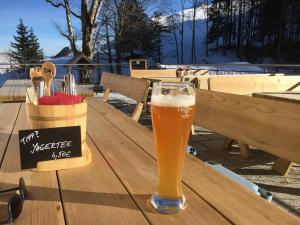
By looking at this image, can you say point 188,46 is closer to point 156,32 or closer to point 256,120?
point 156,32

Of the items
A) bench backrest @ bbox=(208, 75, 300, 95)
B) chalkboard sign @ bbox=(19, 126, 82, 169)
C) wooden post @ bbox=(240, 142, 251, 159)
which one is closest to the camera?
chalkboard sign @ bbox=(19, 126, 82, 169)

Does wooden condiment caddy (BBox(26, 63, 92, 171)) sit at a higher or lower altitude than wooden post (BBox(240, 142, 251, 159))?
higher

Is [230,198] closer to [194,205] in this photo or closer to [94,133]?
[194,205]

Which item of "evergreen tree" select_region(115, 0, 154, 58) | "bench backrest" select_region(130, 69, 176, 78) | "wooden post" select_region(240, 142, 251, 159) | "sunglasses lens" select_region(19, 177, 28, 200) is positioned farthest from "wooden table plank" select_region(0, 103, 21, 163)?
"evergreen tree" select_region(115, 0, 154, 58)

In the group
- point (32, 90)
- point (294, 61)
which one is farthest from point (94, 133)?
point (294, 61)

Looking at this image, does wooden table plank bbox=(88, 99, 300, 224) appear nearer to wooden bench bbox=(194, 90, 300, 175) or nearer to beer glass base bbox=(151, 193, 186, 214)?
beer glass base bbox=(151, 193, 186, 214)

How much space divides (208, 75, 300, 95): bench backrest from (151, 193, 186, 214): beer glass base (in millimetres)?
2265

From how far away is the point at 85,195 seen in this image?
724 millimetres

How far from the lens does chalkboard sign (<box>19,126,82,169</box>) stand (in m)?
0.84

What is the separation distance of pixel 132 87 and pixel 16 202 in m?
1.88

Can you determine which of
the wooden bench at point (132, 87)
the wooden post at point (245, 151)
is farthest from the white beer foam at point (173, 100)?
the wooden post at point (245, 151)

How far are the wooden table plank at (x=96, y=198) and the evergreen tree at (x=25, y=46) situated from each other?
107 feet

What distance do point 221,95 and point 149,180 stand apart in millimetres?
794

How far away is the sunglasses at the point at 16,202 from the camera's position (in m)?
0.61
